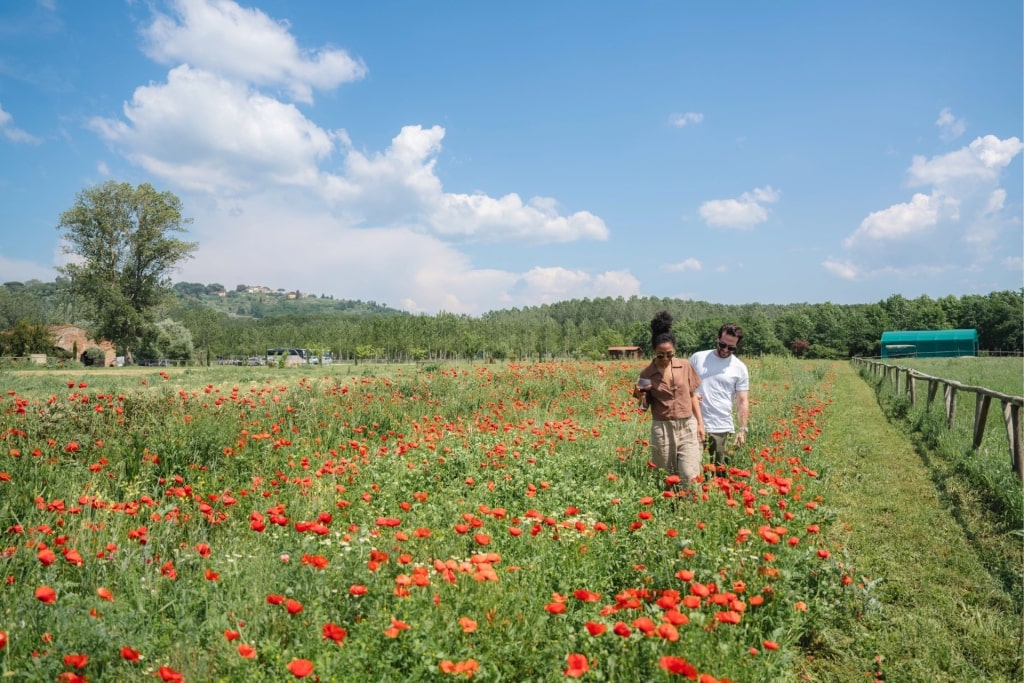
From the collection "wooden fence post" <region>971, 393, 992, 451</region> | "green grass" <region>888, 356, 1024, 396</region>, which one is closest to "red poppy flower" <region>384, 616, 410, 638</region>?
"wooden fence post" <region>971, 393, 992, 451</region>

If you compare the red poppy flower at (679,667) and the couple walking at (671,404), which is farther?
the couple walking at (671,404)

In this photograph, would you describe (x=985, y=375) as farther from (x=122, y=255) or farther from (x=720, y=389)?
(x=122, y=255)

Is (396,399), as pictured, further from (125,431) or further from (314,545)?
(314,545)

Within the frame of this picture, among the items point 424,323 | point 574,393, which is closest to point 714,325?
point 424,323

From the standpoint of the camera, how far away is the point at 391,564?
351 centimetres

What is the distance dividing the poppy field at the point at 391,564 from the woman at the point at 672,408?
223 millimetres

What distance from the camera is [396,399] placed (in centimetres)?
1162

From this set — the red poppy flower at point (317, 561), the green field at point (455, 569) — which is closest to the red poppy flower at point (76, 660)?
the green field at point (455, 569)

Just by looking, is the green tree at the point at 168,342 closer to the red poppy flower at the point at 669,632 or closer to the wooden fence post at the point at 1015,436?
the wooden fence post at the point at 1015,436

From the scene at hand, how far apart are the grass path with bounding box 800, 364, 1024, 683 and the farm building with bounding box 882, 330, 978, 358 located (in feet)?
236

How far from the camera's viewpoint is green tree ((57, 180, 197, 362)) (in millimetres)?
40344

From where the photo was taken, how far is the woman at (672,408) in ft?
18.1

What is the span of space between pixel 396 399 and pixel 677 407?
7.30m

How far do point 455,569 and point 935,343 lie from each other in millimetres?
83151
